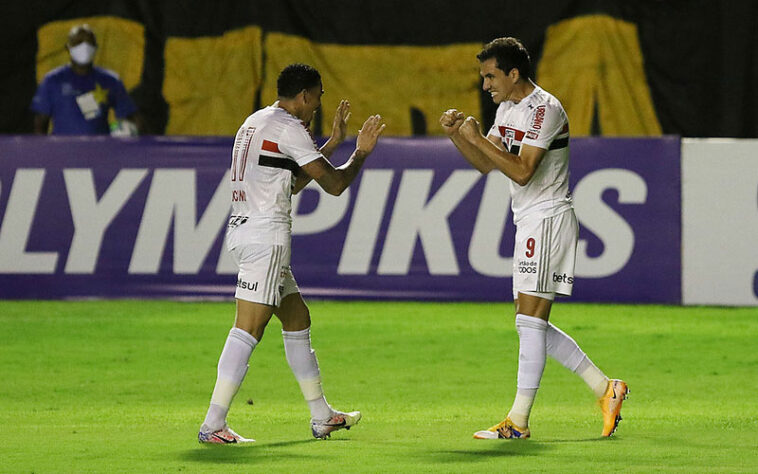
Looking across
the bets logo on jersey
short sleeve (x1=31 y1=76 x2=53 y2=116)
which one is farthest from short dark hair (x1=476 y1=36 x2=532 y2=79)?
short sleeve (x1=31 y1=76 x2=53 y2=116)

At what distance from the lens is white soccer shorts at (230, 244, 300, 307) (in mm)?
7777

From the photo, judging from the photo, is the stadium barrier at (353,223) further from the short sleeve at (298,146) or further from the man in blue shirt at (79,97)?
the short sleeve at (298,146)

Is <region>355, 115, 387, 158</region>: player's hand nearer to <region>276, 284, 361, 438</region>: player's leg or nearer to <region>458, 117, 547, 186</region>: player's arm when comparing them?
<region>458, 117, 547, 186</region>: player's arm

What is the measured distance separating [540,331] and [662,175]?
7852 mm

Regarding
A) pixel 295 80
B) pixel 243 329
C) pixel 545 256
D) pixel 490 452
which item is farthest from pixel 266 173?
pixel 490 452

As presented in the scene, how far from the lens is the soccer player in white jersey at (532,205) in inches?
313

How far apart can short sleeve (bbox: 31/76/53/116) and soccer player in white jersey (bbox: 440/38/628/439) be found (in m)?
10.1

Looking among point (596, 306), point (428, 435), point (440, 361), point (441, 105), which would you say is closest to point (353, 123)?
point (441, 105)

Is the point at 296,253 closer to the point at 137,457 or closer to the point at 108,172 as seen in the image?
the point at 108,172

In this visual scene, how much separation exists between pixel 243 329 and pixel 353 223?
796cm

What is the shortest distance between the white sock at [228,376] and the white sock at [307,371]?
378mm

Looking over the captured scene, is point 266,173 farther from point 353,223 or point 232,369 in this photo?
point 353,223

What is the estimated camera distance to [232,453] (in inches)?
290

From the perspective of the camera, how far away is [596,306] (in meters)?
15.4
